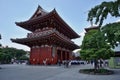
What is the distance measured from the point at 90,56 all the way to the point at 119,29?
11.9 meters

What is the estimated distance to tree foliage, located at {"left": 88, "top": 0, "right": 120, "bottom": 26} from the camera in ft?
25.4

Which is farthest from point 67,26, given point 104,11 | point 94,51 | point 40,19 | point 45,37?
point 104,11

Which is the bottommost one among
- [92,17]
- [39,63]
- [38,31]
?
[39,63]

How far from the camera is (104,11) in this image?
8.20m

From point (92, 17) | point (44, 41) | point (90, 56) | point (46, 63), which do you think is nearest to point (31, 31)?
point (44, 41)

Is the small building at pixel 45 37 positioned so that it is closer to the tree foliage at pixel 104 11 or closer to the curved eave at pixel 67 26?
the curved eave at pixel 67 26

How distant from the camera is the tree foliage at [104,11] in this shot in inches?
305

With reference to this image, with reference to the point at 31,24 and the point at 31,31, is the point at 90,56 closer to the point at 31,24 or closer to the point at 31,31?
the point at 31,24

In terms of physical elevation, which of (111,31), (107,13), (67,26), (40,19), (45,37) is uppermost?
(40,19)

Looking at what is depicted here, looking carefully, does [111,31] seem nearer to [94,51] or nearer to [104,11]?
[104,11]

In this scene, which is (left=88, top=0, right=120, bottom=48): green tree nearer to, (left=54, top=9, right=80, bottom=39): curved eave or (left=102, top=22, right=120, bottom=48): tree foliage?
(left=102, top=22, right=120, bottom=48): tree foliage

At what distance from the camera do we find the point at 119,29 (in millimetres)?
6914

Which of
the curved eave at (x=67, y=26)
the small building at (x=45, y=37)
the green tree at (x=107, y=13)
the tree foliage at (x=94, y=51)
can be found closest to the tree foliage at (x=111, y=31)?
the green tree at (x=107, y=13)

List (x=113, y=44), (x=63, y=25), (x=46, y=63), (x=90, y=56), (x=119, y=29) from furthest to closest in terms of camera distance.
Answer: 1. (x=63, y=25)
2. (x=46, y=63)
3. (x=90, y=56)
4. (x=113, y=44)
5. (x=119, y=29)
